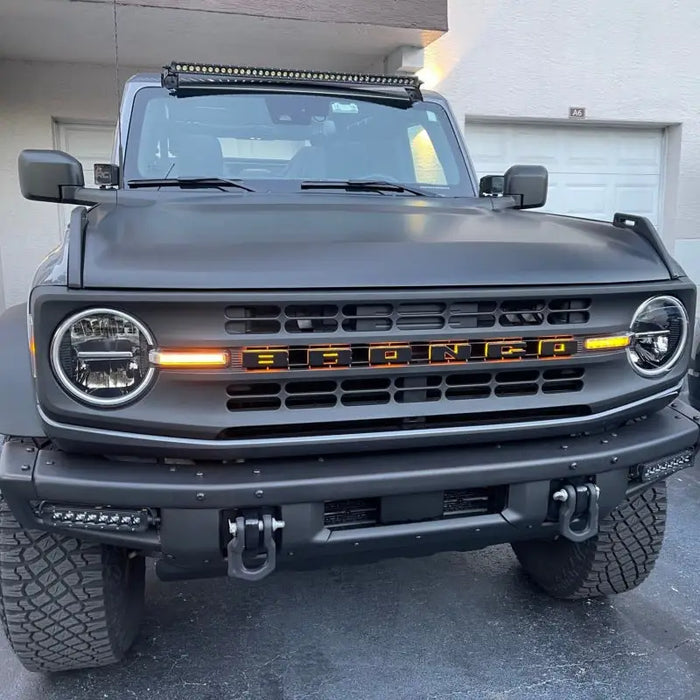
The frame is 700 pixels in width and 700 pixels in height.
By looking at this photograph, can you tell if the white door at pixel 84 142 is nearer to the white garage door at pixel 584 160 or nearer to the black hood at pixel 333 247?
the white garage door at pixel 584 160

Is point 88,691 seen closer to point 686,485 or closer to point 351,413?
point 351,413

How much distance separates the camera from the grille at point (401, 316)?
1.92 m

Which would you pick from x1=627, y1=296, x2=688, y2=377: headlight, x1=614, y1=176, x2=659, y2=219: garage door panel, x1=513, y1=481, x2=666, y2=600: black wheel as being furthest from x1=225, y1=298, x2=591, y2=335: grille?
x1=614, y1=176, x2=659, y2=219: garage door panel

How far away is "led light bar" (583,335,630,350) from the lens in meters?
2.20

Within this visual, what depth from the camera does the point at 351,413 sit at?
6.58 feet

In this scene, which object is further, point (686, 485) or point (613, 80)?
point (613, 80)

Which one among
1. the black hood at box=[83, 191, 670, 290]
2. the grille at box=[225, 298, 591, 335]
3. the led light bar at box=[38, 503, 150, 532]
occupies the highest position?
the black hood at box=[83, 191, 670, 290]

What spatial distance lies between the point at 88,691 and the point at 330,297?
173cm

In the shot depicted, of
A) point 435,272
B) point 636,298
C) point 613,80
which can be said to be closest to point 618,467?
point 636,298

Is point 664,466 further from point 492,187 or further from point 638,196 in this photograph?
point 638,196

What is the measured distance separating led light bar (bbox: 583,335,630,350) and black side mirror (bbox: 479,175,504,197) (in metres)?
1.38

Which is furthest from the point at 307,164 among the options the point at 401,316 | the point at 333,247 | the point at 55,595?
the point at 55,595

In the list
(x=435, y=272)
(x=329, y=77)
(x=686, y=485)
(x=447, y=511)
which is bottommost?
(x=686, y=485)

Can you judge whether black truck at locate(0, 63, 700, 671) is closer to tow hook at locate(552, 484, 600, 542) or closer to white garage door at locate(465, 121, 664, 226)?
tow hook at locate(552, 484, 600, 542)
